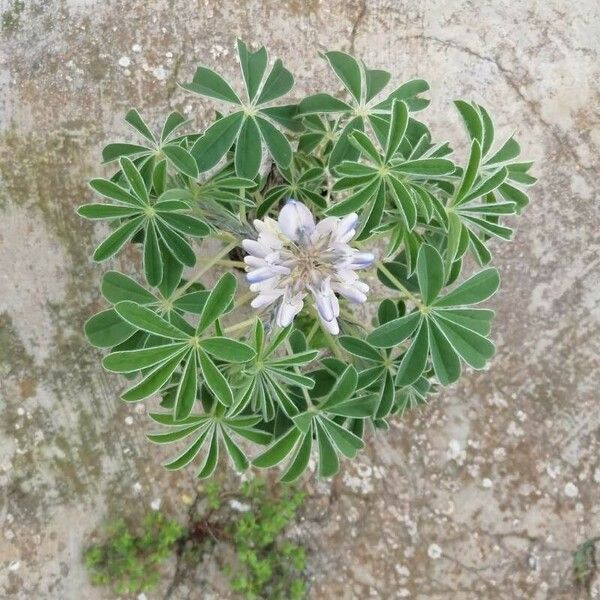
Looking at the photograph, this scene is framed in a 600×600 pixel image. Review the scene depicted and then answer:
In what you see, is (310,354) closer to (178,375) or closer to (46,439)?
(178,375)

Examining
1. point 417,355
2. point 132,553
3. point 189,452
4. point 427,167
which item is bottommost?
point 132,553

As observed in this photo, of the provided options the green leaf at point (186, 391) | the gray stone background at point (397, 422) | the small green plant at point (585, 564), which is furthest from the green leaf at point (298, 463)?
the small green plant at point (585, 564)

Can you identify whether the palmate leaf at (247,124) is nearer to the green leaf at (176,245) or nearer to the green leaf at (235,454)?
the green leaf at (176,245)

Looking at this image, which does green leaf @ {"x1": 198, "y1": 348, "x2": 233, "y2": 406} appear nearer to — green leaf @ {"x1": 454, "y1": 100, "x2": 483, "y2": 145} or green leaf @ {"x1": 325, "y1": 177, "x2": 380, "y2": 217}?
green leaf @ {"x1": 325, "y1": 177, "x2": 380, "y2": 217}

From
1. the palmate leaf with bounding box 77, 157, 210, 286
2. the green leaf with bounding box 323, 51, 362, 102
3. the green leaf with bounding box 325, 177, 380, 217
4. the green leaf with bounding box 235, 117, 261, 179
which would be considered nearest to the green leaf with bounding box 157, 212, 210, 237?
the palmate leaf with bounding box 77, 157, 210, 286

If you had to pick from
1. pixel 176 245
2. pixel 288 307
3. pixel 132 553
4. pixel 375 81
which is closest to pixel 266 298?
pixel 288 307

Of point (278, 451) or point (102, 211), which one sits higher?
point (102, 211)

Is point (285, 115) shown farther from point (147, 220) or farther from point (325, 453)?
point (325, 453)
